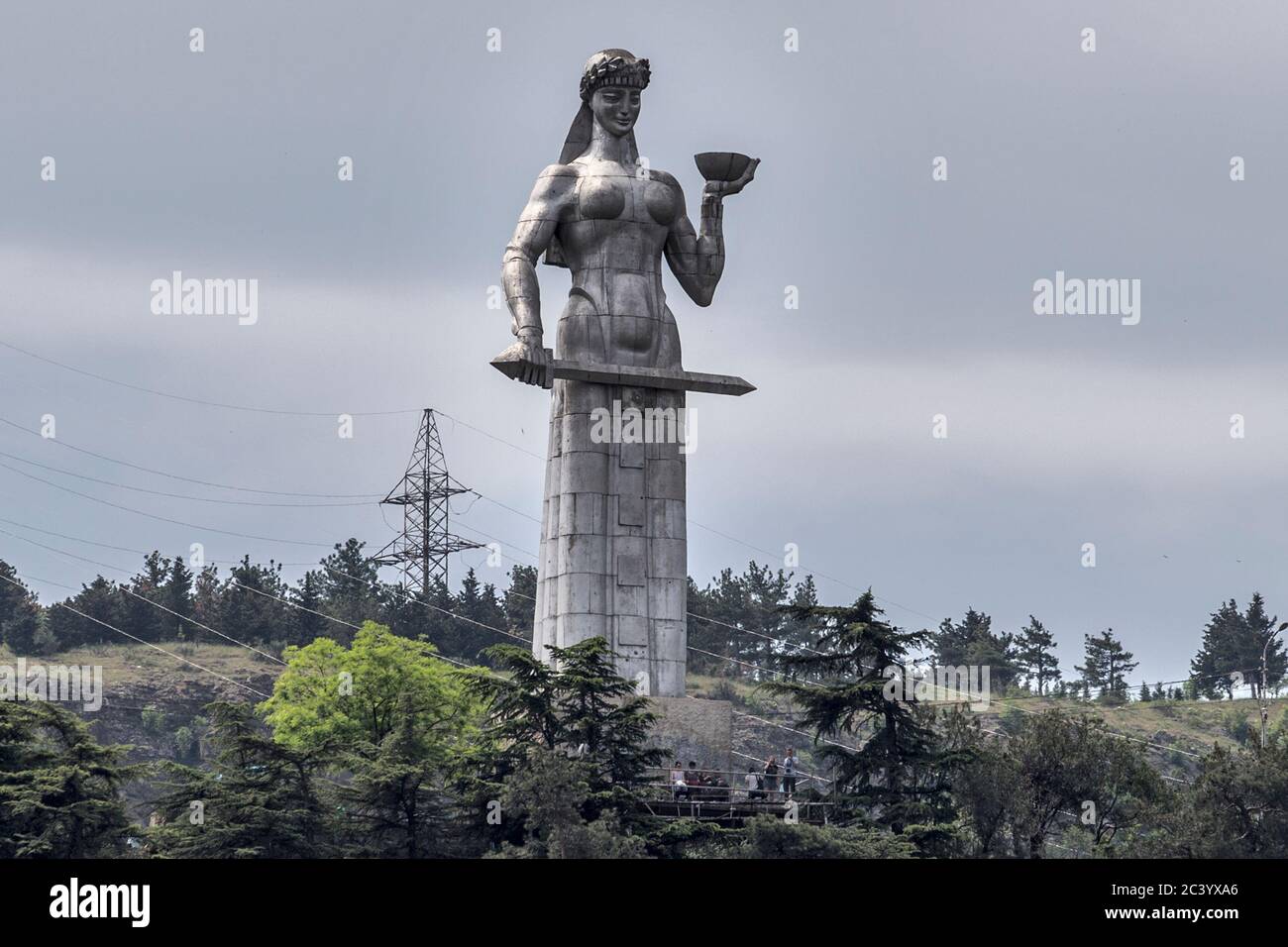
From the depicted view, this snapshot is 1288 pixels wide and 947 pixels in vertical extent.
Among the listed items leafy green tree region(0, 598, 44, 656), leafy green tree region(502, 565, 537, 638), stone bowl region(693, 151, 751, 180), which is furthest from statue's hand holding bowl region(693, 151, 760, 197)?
leafy green tree region(0, 598, 44, 656)

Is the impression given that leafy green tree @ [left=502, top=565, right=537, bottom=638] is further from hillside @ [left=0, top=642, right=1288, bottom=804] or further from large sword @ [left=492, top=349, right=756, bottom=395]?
large sword @ [left=492, top=349, right=756, bottom=395]

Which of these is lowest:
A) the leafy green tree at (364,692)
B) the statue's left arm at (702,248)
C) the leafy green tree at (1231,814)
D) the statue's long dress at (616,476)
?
the leafy green tree at (1231,814)

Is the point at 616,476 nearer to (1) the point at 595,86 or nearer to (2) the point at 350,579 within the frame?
(1) the point at 595,86

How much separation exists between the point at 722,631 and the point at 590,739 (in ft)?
199

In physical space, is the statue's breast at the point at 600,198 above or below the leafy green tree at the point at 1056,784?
above

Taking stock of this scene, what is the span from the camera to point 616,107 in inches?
1668

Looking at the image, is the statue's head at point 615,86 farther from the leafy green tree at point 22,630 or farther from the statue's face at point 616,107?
the leafy green tree at point 22,630

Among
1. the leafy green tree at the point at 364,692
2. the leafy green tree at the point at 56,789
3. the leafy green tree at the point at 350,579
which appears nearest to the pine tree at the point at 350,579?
the leafy green tree at the point at 350,579

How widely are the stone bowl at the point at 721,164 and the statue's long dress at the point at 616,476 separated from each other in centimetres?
102

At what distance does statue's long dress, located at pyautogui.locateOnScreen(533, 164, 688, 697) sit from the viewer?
1652 inches

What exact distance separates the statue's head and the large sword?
4.01 m

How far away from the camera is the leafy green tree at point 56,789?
130ft

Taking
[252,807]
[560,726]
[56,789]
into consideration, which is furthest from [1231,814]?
[56,789]

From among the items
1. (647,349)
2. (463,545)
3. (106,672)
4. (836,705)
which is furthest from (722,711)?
(106,672)
